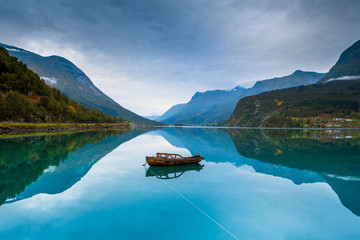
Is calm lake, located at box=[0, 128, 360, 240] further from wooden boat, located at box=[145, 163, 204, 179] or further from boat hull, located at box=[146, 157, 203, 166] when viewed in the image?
boat hull, located at box=[146, 157, 203, 166]

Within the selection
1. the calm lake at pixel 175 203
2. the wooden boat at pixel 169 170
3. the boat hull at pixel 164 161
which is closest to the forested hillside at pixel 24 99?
the calm lake at pixel 175 203

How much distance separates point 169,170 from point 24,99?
321 feet

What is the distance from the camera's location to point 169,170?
2267 cm

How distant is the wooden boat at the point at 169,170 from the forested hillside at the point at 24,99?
279 feet

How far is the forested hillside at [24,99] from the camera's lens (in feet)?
256

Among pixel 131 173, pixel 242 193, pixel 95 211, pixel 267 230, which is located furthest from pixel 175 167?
pixel 267 230

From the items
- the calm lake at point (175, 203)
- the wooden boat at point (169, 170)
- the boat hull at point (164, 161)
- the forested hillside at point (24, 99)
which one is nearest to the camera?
the calm lake at point (175, 203)

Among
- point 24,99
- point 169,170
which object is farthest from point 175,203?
point 24,99

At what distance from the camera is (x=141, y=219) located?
1044 centimetres

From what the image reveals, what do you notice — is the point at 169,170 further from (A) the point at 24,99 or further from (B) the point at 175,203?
(A) the point at 24,99

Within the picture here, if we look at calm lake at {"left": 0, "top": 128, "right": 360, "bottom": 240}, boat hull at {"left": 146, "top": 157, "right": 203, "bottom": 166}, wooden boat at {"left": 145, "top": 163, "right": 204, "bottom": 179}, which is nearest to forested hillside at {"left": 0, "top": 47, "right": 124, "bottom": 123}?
calm lake at {"left": 0, "top": 128, "right": 360, "bottom": 240}

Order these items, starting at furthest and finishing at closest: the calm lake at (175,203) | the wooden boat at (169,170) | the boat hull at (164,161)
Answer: the boat hull at (164,161), the wooden boat at (169,170), the calm lake at (175,203)

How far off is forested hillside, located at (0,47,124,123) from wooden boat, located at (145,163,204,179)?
85.0 metres

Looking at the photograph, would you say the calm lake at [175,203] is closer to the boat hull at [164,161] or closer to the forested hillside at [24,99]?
the boat hull at [164,161]
